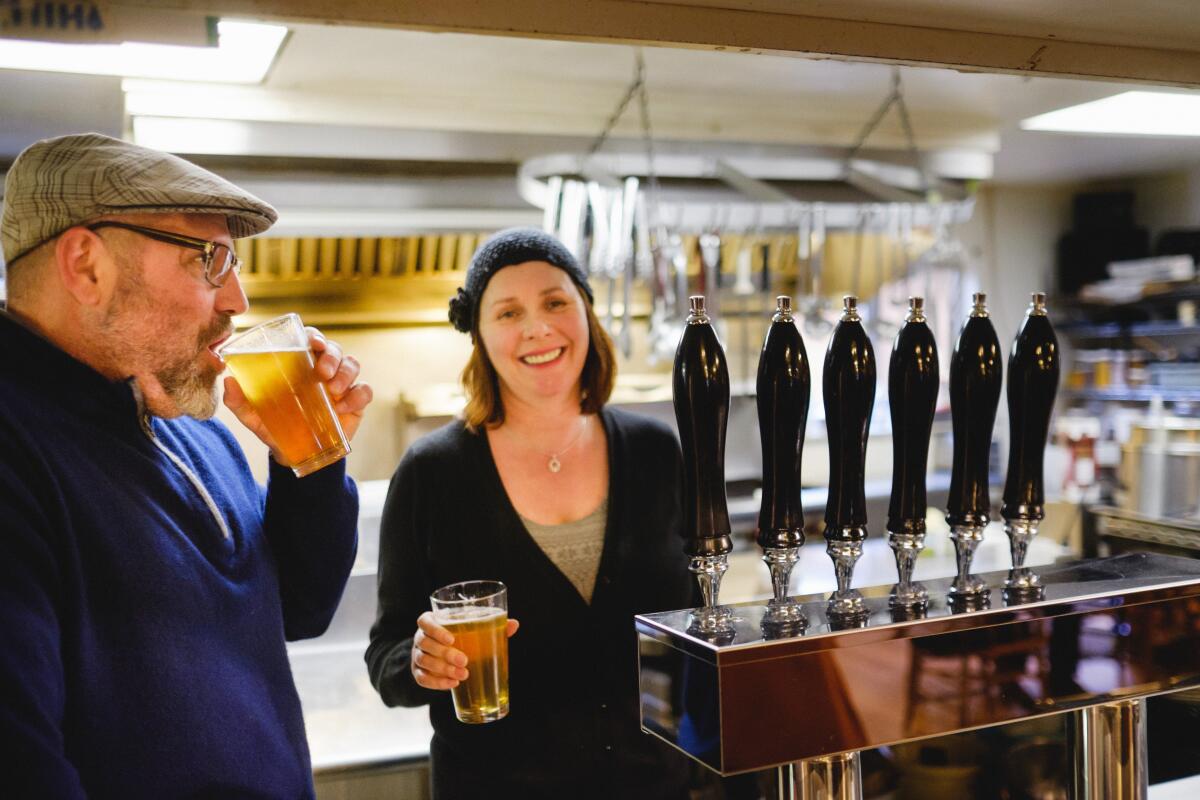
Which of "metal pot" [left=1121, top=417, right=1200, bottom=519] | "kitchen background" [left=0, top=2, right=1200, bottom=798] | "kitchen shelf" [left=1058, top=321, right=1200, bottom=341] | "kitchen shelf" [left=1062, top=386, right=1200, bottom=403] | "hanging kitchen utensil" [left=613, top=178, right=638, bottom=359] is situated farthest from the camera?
"kitchen shelf" [left=1058, top=321, right=1200, bottom=341]

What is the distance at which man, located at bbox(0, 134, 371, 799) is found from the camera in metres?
1.01

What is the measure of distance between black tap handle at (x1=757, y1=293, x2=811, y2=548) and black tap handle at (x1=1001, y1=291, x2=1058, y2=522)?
26 centimetres

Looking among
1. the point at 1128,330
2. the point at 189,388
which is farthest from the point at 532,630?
the point at 1128,330

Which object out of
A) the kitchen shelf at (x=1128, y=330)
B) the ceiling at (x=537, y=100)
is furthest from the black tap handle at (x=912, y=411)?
the kitchen shelf at (x=1128, y=330)

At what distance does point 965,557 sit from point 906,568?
0.25 feet

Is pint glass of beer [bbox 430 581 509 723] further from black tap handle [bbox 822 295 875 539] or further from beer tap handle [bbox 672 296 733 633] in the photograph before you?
black tap handle [bbox 822 295 875 539]

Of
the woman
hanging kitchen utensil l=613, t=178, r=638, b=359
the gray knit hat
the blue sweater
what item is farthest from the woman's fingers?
hanging kitchen utensil l=613, t=178, r=638, b=359

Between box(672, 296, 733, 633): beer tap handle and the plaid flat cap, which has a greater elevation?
the plaid flat cap

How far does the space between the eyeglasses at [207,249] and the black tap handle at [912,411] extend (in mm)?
835

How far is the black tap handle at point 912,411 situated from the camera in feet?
3.15

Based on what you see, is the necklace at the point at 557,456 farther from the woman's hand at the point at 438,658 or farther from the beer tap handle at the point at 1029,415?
the beer tap handle at the point at 1029,415

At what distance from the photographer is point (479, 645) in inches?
47.1

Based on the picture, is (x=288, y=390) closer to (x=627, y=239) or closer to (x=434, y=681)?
(x=434, y=681)

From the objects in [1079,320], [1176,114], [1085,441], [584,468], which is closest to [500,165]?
[584,468]
